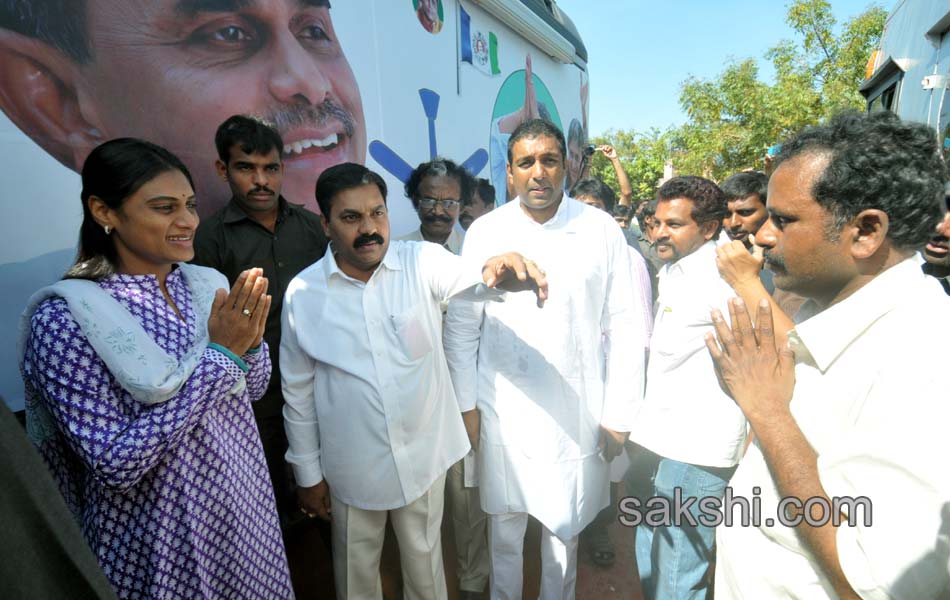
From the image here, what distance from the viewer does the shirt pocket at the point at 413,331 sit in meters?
1.84

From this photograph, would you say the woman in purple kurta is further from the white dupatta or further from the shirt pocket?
the shirt pocket

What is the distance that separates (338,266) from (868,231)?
5.31ft

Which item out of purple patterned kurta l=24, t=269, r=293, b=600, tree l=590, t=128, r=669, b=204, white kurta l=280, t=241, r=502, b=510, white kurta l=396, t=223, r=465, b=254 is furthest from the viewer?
tree l=590, t=128, r=669, b=204

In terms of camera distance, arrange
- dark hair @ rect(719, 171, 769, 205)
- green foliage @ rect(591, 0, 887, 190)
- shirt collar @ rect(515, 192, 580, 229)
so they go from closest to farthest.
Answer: shirt collar @ rect(515, 192, 580, 229), dark hair @ rect(719, 171, 769, 205), green foliage @ rect(591, 0, 887, 190)

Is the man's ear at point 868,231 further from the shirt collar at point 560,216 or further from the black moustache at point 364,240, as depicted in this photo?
the black moustache at point 364,240

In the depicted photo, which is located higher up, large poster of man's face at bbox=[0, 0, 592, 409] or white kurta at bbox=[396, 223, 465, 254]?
large poster of man's face at bbox=[0, 0, 592, 409]

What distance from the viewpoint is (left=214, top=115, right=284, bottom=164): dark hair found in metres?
2.22

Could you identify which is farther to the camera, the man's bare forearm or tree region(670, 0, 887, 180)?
tree region(670, 0, 887, 180)

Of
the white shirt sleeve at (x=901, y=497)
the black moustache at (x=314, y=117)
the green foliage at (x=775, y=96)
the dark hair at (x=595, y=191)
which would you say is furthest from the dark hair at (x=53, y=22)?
the green foliage at (x=775, y=96)

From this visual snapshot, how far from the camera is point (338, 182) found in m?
1.84

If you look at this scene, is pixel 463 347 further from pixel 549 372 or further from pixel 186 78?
pixel 186 78

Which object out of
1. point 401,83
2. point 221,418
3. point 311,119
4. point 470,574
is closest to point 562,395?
point 470,574

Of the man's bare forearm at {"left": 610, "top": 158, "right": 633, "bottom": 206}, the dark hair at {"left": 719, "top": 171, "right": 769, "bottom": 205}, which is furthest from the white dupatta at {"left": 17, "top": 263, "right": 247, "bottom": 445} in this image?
the man's bare forearm at {"left": 610, "top": 158, "right": 633, "bottom": 206}

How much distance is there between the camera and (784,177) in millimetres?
1164
